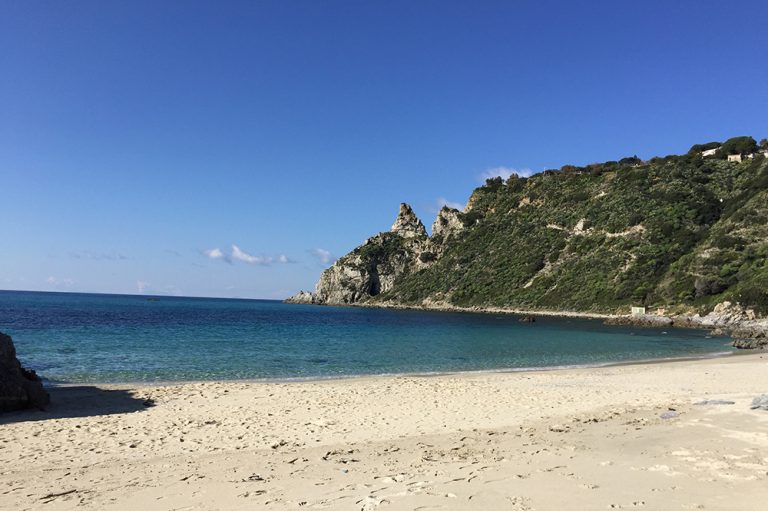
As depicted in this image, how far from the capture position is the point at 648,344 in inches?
1535

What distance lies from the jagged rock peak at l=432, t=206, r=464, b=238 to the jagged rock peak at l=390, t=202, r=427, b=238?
67.2 ft

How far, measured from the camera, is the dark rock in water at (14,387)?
13.6m

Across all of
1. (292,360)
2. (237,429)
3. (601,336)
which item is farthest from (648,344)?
(237,429)

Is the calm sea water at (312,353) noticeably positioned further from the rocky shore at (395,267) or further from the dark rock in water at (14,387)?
the rocky shore at (395,267)

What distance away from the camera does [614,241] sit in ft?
289

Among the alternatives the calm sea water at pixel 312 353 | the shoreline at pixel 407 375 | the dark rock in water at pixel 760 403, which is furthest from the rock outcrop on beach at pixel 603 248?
the dark rock in water at pixel 760 403

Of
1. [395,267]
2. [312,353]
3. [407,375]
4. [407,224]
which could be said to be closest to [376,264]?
[395,267]

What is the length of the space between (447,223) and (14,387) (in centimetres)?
12628

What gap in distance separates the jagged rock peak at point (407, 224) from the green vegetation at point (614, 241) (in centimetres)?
2675

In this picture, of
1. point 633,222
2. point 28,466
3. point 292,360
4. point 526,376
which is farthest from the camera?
point 633,222

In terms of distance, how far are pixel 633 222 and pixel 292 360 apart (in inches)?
3168

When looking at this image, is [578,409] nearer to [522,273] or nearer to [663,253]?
[663,253]

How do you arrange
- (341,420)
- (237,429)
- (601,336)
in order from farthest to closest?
(601,336) < (341,420) < (237,429)

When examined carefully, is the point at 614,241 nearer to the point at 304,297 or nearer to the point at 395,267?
the point at 395,267
